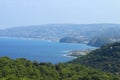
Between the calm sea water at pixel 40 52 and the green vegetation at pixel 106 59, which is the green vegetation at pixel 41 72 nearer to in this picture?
the green vegetation at pixel 106 59

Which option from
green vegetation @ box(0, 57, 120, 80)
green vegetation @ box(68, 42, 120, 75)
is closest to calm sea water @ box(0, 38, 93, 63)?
green vegetation @ box(68, 42, 120, 75)

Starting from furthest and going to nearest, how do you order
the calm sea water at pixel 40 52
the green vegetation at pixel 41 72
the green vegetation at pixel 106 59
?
1. the calm sea water at pixel 40 52
2. the green vegetation at pixel 106 59
3. the green vegetation at pixel 41 72

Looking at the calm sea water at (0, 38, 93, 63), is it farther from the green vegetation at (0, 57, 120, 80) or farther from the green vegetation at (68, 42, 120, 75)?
the green vegetation at (0, 57, 120, 80)

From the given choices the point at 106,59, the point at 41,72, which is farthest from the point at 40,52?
the point at 41,72

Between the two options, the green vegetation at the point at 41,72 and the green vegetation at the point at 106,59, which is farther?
the green vegetation at the point at 106,59

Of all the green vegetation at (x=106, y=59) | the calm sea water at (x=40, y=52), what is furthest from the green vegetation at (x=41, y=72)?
the calm sea water at (x=40, y=52)

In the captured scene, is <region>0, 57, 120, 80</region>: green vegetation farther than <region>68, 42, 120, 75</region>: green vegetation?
No

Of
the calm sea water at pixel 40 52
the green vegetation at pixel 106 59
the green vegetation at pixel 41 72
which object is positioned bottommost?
the calm sea water at pixel 40 52

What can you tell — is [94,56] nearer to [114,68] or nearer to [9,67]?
[114,68]
